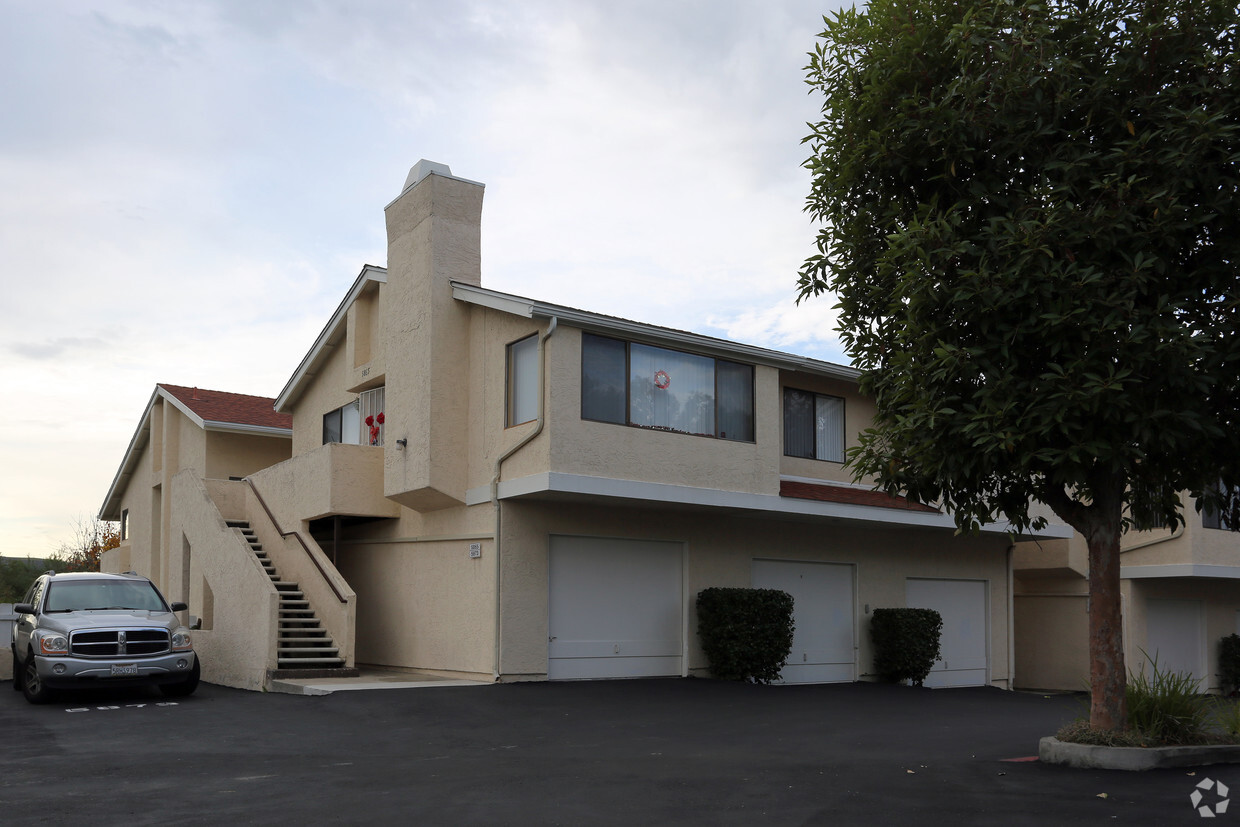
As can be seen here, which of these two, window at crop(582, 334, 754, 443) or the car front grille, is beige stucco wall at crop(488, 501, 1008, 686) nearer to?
window at crop(582, 334, 754, 443)

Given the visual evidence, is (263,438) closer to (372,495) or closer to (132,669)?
(372,495)

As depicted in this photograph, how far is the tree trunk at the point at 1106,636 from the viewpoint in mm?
10062

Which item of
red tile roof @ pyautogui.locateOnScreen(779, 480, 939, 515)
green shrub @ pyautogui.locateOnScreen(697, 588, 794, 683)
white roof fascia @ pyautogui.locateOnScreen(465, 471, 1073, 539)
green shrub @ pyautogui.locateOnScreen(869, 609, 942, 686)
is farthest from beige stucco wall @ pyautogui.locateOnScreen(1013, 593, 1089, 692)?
green shrub @ pyautogui.locateOnScreen(697, 588, 794, 683)

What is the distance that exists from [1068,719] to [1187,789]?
7.47 m

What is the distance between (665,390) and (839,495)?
4.51 meters

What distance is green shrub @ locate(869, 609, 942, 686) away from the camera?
70.4 ft

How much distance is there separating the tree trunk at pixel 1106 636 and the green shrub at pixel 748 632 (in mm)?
8621

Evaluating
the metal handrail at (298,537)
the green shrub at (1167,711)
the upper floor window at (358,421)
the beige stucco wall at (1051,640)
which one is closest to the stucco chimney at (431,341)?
the metal handrail at (298,537)

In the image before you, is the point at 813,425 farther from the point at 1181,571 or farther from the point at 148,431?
the point at 148,431

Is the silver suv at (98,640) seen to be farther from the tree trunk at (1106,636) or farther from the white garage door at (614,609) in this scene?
the tree trunk at (1106,636)

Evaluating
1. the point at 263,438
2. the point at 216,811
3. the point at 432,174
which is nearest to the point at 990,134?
the point at 216,811

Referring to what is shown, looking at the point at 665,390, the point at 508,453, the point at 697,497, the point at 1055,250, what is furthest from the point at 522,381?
the point at 1055,250

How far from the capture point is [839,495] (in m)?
20.6

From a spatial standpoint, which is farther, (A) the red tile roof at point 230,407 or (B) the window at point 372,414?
(A) the red tile roof at point 230,407
